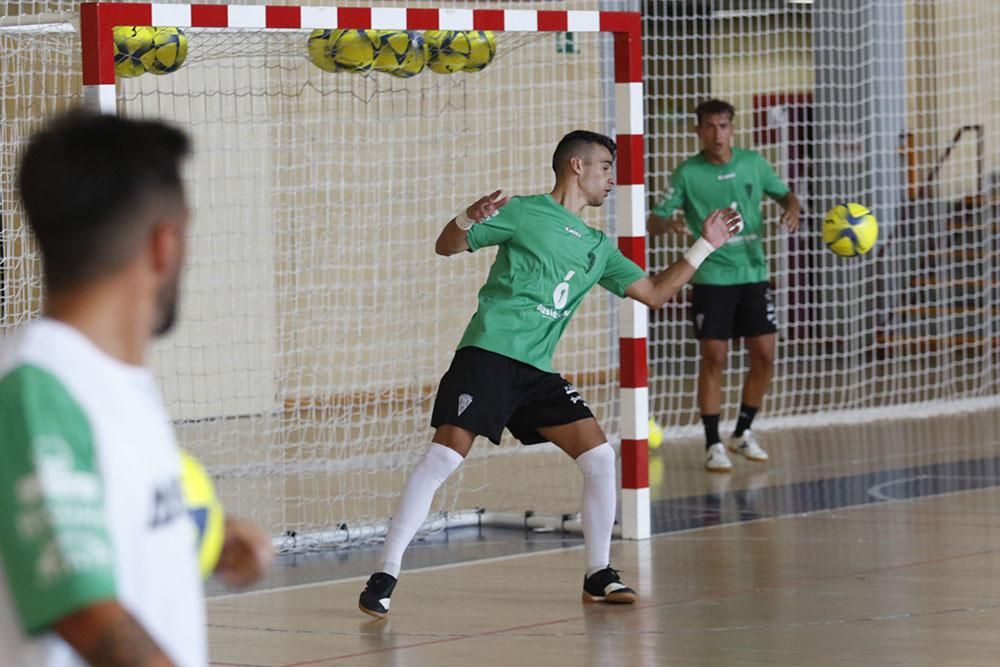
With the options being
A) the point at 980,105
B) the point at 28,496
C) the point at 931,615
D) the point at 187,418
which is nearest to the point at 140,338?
the point at 28,496

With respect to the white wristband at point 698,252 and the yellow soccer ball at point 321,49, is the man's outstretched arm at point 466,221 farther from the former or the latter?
the yellow soccer ball at point 321,49

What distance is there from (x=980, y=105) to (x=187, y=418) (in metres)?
8.25

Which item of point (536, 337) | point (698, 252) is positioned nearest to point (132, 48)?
point (536, 337)

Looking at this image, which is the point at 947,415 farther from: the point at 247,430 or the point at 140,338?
the point at 140,338

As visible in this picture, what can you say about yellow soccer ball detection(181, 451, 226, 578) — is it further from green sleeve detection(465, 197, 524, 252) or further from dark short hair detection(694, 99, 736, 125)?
dark short hair detection(694, 99, 736, 125)

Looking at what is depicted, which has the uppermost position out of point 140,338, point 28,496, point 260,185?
point 260,185

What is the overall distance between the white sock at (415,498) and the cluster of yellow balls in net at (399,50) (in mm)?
1858

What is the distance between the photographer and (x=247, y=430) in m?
10.3

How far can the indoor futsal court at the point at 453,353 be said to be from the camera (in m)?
5.65

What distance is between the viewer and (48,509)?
5.35 ft

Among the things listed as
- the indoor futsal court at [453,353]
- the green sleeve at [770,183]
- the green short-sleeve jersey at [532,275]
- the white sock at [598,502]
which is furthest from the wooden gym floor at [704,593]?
the green sleeve at [770,183]

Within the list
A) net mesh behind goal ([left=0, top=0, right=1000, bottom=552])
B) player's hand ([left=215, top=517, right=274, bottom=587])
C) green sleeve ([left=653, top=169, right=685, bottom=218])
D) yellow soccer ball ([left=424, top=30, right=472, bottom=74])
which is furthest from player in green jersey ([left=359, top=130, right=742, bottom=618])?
player's hand ([left=215, top=517, right=274, bottom=587])

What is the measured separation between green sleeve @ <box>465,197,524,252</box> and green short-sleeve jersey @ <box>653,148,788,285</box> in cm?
356

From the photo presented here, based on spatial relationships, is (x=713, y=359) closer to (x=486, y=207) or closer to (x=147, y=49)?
(x=147, y=49)
